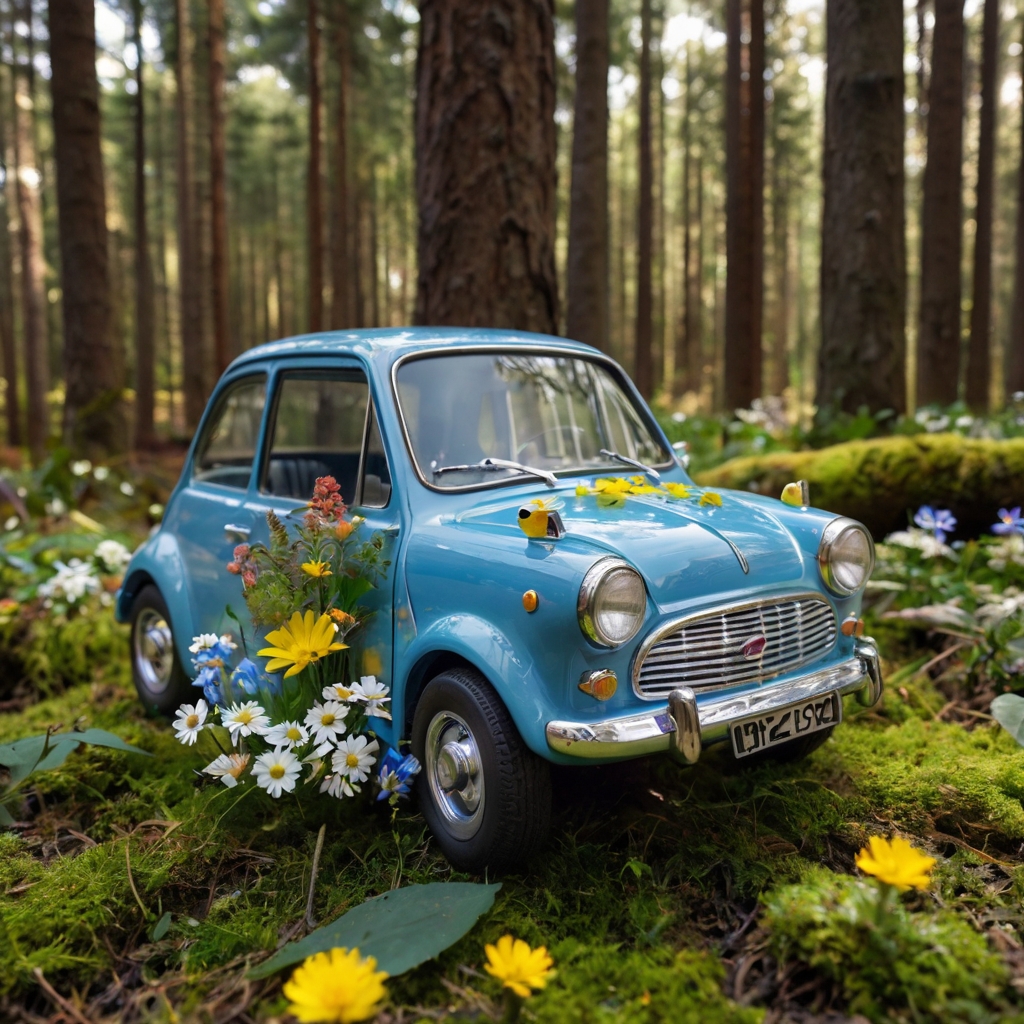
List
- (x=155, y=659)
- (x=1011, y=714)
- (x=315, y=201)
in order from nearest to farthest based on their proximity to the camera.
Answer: (x=1011, y=714) < (x=155, y=659) < (x=315, y=201)

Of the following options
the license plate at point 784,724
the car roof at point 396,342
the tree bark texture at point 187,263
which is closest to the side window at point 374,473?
the car roof at point 396,342

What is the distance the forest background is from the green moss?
13.3 feet

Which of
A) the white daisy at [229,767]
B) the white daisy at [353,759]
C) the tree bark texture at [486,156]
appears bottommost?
the white daisy at [229,767]

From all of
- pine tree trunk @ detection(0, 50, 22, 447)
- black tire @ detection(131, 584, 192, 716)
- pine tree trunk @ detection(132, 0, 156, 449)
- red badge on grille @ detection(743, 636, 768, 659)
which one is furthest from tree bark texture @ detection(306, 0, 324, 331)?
red badge on grille @ detection(743, 636, 768, 659)

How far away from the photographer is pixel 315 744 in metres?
3.01

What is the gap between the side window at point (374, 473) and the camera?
11.1ft

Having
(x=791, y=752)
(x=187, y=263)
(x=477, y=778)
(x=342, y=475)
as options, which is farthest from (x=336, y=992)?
(x=187, y=263)

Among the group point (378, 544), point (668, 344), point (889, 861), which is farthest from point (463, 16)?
point (668, 344)

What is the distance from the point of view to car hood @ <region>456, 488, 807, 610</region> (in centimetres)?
273

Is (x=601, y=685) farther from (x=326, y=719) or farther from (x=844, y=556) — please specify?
(x=844, y=556)

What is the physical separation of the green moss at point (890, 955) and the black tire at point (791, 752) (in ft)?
3.19

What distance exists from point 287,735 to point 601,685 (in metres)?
1.05

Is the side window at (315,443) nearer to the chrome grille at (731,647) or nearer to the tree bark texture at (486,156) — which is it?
the tree bark texture at (486,156)

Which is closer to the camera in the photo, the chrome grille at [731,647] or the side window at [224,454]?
the chrome grille at [731,647]
